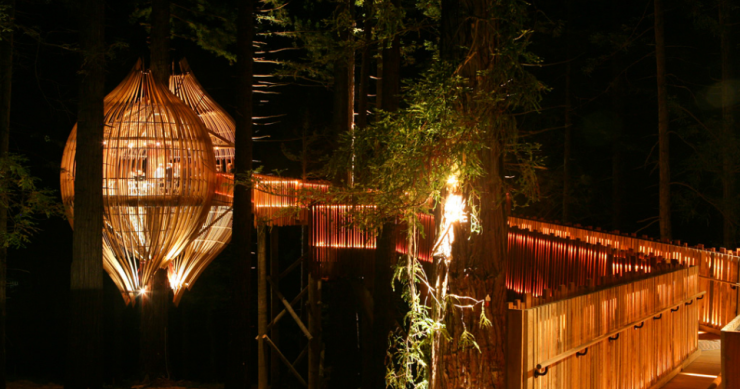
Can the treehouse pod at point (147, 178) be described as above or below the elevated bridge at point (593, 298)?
above

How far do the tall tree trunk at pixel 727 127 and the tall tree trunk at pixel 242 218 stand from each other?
440 inches

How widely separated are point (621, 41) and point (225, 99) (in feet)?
47.8

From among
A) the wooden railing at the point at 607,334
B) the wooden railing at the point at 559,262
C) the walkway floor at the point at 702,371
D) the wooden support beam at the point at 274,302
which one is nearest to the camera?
the wooden railing at the point at 607,334

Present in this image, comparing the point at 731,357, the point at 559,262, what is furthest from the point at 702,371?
the point at 731,357

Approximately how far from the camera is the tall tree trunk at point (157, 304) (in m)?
12.4

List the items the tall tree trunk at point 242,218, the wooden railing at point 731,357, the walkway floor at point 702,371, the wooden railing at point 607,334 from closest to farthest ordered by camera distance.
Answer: the wooden railing at point 731,357 → the wooden railing at point 607,334 → the walkway floor at point 702,371 → the tall tree trunk at point 242,218

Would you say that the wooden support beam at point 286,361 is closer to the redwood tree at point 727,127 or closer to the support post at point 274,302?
the support post at point 274,302

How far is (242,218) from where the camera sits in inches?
397

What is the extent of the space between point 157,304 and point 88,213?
4419mm

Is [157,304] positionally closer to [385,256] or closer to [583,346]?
[385,256]

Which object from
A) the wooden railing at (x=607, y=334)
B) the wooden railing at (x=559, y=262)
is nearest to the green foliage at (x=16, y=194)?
the wooden railing at (x=559, y=262)

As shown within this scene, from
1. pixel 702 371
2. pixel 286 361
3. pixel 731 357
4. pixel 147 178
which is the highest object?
pixel 147 178

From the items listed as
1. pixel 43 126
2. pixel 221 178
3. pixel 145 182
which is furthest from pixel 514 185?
pixel 43 126

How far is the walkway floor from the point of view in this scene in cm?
658
